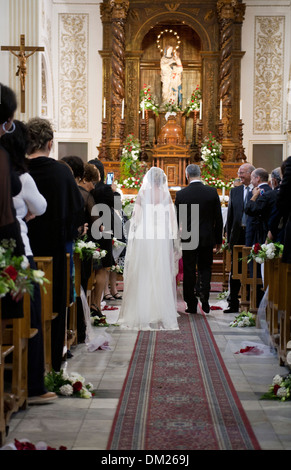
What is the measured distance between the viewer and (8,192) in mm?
3740

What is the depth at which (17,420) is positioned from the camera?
427cm

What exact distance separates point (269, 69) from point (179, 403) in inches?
495

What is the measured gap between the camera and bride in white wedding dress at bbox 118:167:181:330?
7.67 m

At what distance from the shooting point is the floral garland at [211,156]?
48.7ft

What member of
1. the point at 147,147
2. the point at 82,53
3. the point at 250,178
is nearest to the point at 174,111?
the point at 147,147

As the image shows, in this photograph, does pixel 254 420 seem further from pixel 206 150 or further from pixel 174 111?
pixel 174 111

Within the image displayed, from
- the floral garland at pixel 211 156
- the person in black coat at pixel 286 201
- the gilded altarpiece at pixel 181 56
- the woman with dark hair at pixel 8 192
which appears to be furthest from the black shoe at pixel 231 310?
the gilded altarpiece at pixel 181 56

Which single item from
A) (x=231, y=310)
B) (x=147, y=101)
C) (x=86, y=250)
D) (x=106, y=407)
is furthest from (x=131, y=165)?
(x=106, y=407)

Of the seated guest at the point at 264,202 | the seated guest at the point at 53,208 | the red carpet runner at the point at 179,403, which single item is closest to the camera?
the red carpet runner at the point at 179,403

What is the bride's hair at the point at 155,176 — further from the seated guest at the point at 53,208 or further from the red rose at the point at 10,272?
the red rose at the point at 10,272

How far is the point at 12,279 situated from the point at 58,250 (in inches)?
69.0

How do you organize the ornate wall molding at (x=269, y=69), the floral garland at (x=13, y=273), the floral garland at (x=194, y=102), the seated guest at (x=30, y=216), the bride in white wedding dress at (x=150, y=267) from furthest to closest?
1. the ornate wall molding at (x=269, y=69)
2. the floral garland at (x=194, y=102)
3. the bride in white wedding dress at (x=150, y=267)
4. the seated guest at (x=30, y=216)
5. the floral garland at (x=13, y=273)

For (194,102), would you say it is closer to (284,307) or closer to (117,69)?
A: (117,69)

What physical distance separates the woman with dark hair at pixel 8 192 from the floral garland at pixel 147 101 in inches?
467
